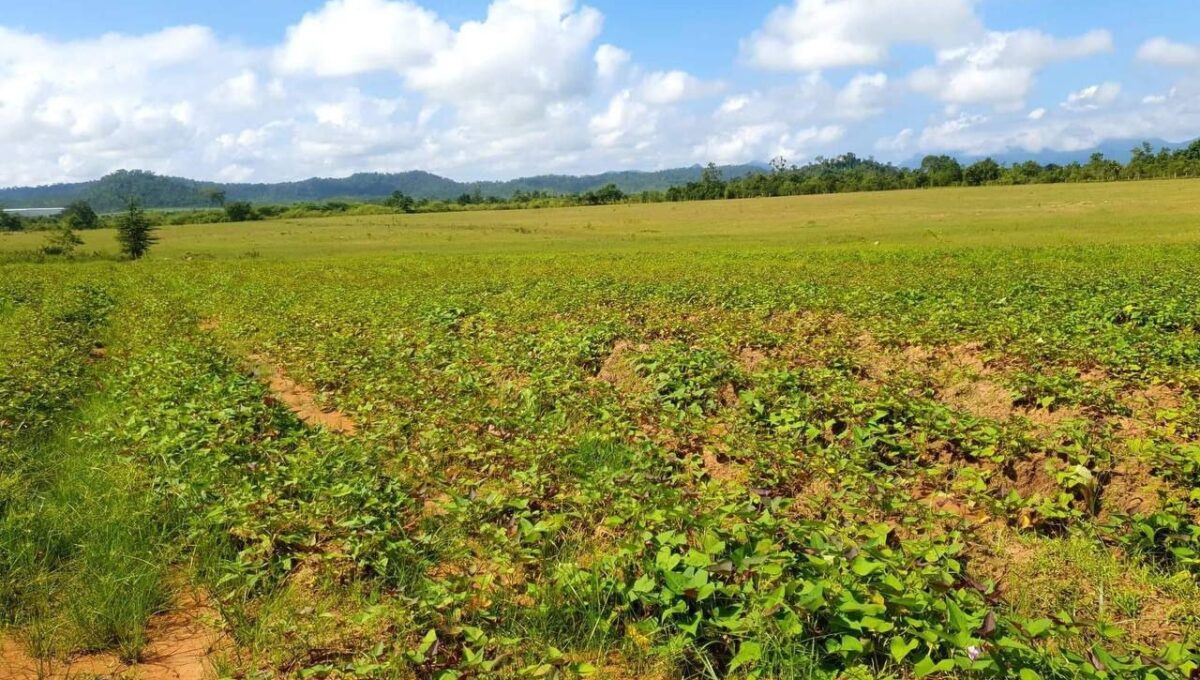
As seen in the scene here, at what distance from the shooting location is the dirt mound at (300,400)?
26.4ft

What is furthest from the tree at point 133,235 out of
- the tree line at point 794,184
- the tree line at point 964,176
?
the tree line at point 964,176

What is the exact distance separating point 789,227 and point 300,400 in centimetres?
5693

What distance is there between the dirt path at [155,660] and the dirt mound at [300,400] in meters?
3.03

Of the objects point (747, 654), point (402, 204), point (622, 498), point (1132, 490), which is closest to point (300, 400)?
point (622, 498)

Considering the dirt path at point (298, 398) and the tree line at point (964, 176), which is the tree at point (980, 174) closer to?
the tree line at point (964, 176)

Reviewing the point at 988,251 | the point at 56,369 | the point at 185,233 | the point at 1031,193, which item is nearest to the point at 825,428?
the point at 56,369

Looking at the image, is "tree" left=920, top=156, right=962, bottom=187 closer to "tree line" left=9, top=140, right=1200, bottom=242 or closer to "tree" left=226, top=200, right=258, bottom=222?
"tree line" left=9, top=140, right=1200, bottom=242

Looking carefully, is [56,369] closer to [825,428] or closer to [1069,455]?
[825,428]

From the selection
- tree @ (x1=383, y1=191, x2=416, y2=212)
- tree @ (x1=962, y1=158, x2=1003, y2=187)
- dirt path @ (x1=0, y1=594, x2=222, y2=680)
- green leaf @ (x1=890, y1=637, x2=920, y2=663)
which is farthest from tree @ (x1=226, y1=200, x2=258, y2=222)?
green leaf @ (x1=890, y1=637, x2=920, y2=663)

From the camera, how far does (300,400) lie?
9336 millimetres

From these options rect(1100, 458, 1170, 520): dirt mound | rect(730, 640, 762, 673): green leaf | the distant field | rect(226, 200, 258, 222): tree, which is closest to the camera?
rect(730, 640, 762, 673): green leaf

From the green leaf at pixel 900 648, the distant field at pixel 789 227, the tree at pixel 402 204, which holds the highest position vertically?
the tree at pixel 402 204

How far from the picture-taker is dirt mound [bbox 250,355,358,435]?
8.05 metres

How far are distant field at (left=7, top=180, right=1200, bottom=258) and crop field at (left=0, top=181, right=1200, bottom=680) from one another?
3186 cm
